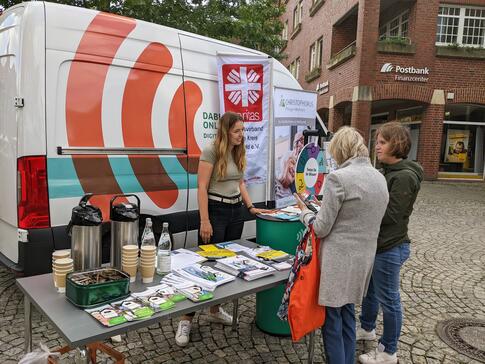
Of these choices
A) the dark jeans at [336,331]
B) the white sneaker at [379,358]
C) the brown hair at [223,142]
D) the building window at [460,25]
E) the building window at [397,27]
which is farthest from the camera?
the building window at [397,27]

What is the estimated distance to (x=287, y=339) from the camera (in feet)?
10.8

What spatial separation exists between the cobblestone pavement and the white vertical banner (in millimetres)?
1480

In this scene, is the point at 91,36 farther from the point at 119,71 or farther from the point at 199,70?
the point at 199,70

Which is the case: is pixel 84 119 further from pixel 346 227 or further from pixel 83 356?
pixel 346 227

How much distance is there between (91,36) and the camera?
Answer: 3236 millimetres

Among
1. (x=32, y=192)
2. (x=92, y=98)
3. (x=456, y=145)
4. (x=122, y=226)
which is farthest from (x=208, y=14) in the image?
(x=456, y=145)

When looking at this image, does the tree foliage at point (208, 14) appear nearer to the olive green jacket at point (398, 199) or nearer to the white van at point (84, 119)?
the white van at point (84, 119)

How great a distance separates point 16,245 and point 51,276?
1157 millimetres

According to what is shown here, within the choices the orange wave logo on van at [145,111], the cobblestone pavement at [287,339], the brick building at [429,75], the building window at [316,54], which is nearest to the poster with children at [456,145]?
the brick building at [429,75]

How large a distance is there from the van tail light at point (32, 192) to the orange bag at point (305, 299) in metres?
1.99

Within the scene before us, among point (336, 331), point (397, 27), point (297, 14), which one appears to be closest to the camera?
point (336, 331)

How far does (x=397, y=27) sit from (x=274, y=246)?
15.9 metres

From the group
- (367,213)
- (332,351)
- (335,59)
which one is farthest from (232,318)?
(335,59)

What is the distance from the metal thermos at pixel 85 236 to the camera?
2.15 meters
